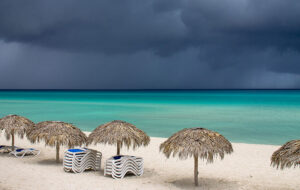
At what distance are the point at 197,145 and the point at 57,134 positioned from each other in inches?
168

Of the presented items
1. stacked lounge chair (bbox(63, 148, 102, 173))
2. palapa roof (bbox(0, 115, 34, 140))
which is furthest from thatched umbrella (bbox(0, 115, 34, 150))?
stacked lounge chair (bbox(63, 148, 102, 173))

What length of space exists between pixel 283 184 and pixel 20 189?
6.63 metres

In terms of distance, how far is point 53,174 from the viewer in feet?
29.7

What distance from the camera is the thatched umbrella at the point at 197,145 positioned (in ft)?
24.7

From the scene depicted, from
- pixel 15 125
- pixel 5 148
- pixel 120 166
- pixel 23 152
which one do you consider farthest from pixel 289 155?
pixel 5 148

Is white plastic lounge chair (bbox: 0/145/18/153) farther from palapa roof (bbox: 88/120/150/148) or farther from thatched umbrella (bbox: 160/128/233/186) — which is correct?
thatched umbrella (bbox: 160/128/233/186)

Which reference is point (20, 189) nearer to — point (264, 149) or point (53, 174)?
point (53, 174)

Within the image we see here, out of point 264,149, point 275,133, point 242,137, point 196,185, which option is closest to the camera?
point 196,185

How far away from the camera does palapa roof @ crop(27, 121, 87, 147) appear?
948 centimetres

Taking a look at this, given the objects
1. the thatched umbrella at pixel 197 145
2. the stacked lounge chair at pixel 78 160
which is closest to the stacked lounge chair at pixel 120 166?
the stacked lounge chair at pixel 78 160

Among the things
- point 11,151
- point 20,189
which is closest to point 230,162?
point 20,189

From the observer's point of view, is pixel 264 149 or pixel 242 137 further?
pixel 242 137

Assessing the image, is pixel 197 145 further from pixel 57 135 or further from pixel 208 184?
pixel 57 135

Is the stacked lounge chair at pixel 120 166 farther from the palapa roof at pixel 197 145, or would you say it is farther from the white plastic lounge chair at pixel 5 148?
the white plastic lounge chair at pixel 5 148
